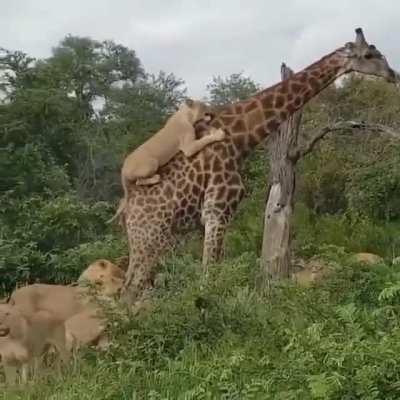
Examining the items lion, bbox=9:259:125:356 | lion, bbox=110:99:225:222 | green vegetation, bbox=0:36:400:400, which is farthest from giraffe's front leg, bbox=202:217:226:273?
lion, bbox=9:259:125:356

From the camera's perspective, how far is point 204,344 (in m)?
5.97

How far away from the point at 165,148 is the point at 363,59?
1.94 meters

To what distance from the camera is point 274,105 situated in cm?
862

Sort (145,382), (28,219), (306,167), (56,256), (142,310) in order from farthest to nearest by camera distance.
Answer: (306,167) → (28,219) → (56,256) → (142,310) → (145,382)

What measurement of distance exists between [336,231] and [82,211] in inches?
130

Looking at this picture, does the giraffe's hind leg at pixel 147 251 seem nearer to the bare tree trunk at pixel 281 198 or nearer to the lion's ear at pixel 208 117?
the lion's ear at pixel 208 117

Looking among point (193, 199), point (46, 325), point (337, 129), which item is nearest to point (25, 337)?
point (46, 325)

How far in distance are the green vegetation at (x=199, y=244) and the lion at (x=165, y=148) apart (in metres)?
0.77

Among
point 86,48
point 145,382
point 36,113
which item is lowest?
point 145,382

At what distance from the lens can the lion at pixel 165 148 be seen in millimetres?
8125

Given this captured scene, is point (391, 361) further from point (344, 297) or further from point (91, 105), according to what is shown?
point (91, 105)

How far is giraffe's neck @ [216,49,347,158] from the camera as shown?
27.5 ft

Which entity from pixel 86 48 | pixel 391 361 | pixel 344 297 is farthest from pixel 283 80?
pixel 86 48

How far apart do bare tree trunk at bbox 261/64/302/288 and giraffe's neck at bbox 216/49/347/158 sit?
A: 569 millimetres
